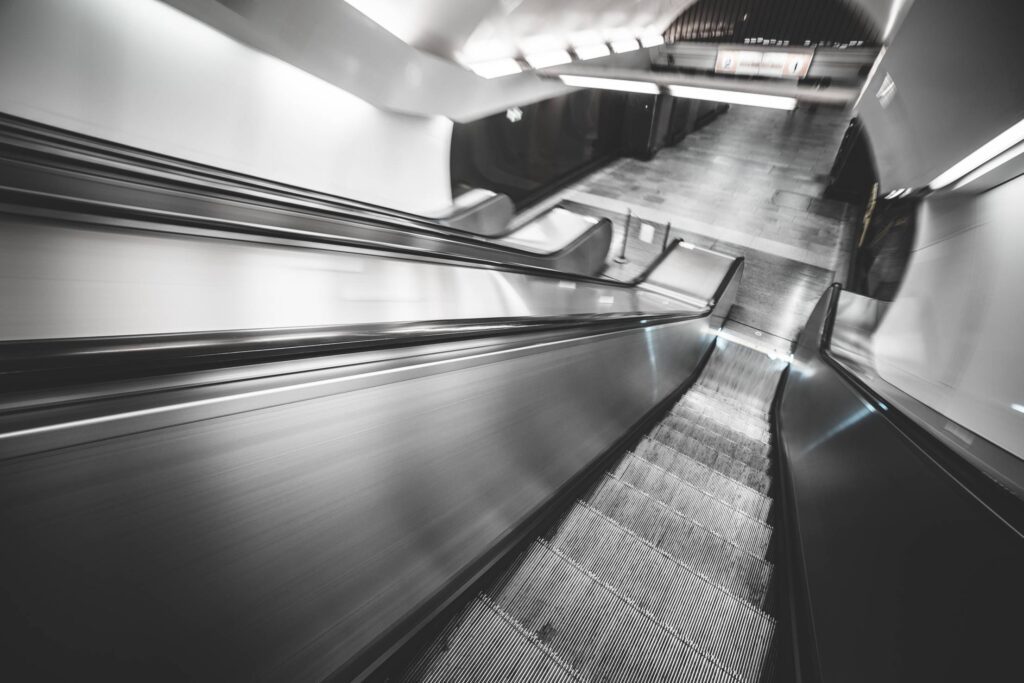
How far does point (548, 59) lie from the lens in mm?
7391

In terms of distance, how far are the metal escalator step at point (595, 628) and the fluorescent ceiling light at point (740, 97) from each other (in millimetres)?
6289

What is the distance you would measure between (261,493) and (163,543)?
0.21 meters

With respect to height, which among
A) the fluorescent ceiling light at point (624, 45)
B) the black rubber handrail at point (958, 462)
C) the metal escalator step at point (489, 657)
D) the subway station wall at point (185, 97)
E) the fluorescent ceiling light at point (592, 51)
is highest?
the fluorescent ceiling light at point (624, 45)

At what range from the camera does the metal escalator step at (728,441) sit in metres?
3.44

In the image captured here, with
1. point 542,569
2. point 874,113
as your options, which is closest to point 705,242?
point 874,113

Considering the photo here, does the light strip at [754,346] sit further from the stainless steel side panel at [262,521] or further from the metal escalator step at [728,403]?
the stainless steel side panel at [262,521]

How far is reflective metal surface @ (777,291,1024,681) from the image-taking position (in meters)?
1.03

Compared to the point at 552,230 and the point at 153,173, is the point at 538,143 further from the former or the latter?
the point at 153,173

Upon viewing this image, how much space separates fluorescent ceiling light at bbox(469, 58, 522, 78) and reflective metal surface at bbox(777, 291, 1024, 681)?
20.4 feet

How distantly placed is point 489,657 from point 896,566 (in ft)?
4.77

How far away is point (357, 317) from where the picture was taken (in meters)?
2.00

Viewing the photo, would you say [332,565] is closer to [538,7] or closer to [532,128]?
[538,7]

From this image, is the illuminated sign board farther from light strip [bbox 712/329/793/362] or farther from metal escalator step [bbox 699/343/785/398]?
metal escalator step [bbox 699/343/785/398]

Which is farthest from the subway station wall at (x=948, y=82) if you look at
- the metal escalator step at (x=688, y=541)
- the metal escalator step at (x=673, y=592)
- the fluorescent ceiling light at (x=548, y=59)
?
the metal escalator step at (x=673, y=592)
